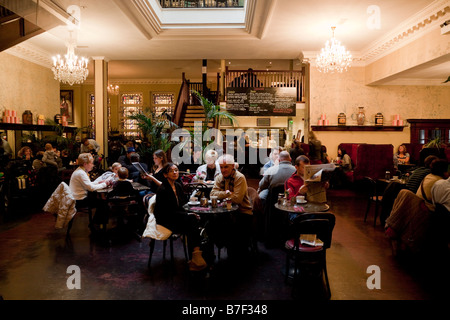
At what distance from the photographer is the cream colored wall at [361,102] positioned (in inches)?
376

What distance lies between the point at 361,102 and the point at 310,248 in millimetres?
7731

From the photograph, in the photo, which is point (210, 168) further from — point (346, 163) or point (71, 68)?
point (346, 163)

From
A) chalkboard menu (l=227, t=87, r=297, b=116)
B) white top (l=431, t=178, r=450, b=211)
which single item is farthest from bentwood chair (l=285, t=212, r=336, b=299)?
chalkboard menu (l=227, t=87, r=297, b=116)

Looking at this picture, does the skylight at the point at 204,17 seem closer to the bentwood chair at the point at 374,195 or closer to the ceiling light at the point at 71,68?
the ceiling light at the point at 71,68

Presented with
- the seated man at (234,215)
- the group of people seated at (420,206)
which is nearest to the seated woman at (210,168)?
the seated man at (234,215)

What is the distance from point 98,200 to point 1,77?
19.2ft

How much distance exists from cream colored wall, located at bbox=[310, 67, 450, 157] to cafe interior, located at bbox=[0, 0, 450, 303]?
0.04 metres

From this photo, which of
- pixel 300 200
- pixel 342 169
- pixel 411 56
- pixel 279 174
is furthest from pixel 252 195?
pixel 342 169

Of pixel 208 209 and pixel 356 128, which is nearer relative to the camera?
pixel 208 209

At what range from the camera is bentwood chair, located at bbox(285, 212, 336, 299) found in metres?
3.03

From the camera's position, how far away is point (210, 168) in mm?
6004

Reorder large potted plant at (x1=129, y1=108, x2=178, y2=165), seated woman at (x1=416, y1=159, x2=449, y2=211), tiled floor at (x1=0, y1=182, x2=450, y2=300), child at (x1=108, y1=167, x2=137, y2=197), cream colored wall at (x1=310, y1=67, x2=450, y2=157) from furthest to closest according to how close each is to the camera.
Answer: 1. cream colored wall at (x1=310, y1=67, x2=450, y2=157)
2. large potted plant at (x1=129, y1=108, x2=178, y2=165)
3. child at (x1=108, y1=167, x2=137, y2=197)
4. seated woman at (x1=416, y1=159, x2=449, y2=211)
5. tiled floor at (x1=0, y1=182, x2=450, y2=300)

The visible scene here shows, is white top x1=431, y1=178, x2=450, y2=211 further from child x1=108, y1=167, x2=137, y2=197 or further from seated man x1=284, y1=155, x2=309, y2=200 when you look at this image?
child x1=108, y1=167, x2=137, y2=197

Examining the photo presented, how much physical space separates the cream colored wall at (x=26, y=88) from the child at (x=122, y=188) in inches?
227
